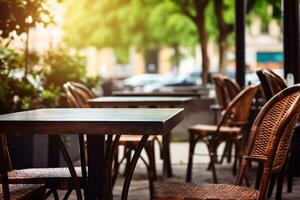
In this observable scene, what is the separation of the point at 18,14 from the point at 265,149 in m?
3.79

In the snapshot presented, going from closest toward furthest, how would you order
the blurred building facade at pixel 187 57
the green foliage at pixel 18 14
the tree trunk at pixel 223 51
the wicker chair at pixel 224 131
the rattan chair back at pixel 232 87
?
the green foliage at pixel 18 14, the wicker chair at pixel 224 131, the rattan chair back at pixel 232 87, the tree trunk at pixel 223 51, the blurred building facade at pixel 187 57

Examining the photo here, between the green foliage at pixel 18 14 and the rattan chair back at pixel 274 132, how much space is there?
3.65m

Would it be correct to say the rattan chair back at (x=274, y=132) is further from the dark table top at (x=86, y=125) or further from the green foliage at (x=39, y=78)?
the green foliage at (x=39, y=78)

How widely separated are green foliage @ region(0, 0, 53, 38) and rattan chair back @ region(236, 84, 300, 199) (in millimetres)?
3650

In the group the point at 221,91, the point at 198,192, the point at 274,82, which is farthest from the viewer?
the point at 221,91

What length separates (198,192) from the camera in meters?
3.46

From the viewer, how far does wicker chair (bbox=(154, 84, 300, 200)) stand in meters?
3.22

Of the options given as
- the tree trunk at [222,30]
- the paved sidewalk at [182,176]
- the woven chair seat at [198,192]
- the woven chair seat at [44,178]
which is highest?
the tree trunk at [222,30]

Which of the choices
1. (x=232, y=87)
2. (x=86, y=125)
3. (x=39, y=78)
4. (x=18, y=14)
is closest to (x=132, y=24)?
(x=39, y=78)

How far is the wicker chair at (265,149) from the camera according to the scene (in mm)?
3223

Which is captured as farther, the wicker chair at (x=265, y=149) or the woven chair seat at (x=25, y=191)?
the woven chair seat at (x=25, y=191)

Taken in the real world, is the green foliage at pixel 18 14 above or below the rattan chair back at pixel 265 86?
above

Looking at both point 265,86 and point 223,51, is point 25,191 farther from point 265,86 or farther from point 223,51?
point 223,51

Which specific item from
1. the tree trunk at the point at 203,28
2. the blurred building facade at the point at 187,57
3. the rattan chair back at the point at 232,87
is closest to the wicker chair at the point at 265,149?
the rattan chair back at the point at 232,87
